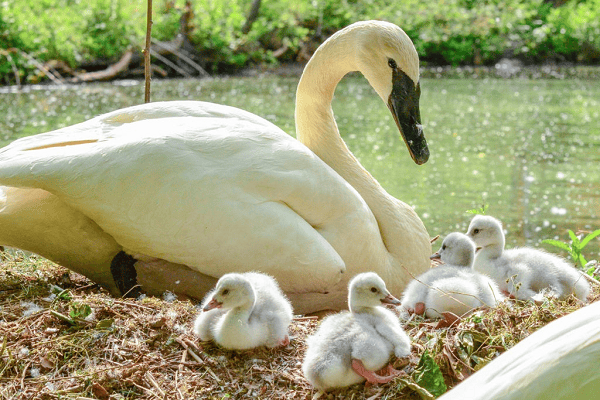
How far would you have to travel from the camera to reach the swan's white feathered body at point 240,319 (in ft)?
10.8

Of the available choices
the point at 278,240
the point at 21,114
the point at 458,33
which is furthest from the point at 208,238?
the point at 458,33

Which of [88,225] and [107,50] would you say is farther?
[107,50]


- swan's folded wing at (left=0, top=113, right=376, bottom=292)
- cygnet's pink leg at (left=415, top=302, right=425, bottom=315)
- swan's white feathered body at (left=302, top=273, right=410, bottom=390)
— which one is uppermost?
swan's folded wing at (left=0, top=113, right=376, bottom=292)

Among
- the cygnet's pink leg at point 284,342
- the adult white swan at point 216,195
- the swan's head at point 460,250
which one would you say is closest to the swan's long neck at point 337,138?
the adult white swan at point 216,195

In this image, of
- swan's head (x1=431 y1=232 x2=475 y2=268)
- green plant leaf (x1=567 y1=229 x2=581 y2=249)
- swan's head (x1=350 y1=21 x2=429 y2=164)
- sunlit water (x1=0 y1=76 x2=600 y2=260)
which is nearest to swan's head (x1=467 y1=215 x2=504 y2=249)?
swan's head (x1=431 y1=232 x2=475 y2=268)

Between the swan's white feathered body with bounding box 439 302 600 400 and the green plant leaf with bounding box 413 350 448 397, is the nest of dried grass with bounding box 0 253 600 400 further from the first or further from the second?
the swan's white feathered body with bounding box 439 302 600 400

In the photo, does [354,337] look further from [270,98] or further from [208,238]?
[270,98]

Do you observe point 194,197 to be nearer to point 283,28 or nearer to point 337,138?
point 337,138

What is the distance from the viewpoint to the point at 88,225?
405 centimetres

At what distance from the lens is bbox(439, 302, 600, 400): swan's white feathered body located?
1679 millimetres

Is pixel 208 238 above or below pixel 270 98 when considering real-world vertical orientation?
above

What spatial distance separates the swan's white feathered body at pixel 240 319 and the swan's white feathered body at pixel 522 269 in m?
1.27

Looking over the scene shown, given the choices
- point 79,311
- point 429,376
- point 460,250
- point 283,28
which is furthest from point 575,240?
point 283,28

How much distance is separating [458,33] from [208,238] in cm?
2074
